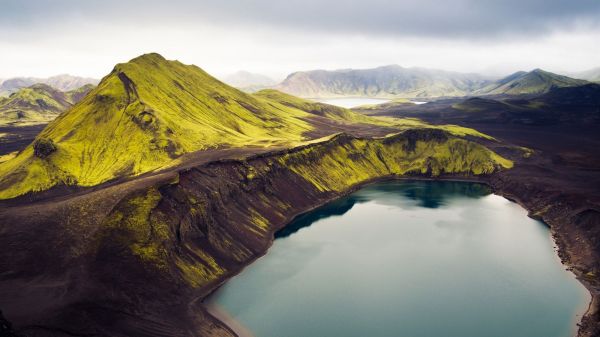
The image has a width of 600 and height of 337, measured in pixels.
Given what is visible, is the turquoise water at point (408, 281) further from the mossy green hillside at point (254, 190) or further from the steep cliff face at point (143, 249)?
the mossy green hillside at point (254, 190)

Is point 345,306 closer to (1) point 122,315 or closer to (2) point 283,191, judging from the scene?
(1) point 122,315

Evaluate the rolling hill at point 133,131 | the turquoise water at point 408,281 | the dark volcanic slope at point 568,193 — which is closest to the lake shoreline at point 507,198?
Answer: the dark volcanic slope at point 568,193

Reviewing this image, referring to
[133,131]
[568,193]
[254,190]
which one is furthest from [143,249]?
[568,193]

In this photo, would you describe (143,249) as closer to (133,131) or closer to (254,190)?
(254,190)

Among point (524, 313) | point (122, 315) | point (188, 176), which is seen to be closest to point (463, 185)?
point (524, 313)

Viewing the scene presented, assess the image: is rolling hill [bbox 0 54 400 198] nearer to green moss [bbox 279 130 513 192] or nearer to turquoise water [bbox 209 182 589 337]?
green moss [bbox 279 130 513 192]
